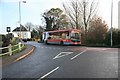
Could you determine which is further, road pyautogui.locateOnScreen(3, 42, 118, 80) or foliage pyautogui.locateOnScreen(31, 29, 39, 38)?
foliage pyautogui.locateOnScreen(31, 29, 39, 38)

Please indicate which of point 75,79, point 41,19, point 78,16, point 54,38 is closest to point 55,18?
point 41,19

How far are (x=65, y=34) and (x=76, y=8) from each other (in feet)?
92.1

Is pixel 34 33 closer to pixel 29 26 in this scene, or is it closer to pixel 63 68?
pixel 29 26

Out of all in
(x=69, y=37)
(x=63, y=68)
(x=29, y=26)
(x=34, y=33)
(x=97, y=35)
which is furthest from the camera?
(x=29, y=26)

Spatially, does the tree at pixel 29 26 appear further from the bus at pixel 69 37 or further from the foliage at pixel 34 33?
the bus at pixel 69 37

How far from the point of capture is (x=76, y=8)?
83812 millimetres

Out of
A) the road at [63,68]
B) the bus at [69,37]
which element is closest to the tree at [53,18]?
the bus at [69,37]

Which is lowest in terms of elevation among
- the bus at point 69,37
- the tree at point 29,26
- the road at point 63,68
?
the road at point 63,68

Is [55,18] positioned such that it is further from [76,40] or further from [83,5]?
[76,40]

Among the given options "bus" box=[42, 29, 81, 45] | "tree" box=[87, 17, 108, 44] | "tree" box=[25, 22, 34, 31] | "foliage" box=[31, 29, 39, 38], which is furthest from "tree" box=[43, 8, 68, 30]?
"bus" box=[42, 29, 81, 45]

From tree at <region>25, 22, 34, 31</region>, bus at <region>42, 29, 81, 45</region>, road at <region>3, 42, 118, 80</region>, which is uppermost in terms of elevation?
tree at <region>25, 22, 34, 31</region>

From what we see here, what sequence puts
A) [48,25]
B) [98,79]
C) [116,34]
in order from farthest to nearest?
[48,25] → [116,34] → [98,79]

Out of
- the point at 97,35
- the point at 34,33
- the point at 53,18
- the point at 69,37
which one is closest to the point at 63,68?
the point at 69,37

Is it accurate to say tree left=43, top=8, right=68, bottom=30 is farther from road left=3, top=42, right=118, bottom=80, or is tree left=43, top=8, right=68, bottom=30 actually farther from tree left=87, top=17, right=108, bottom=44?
road left=3, top=42, right=118, bottom=80
